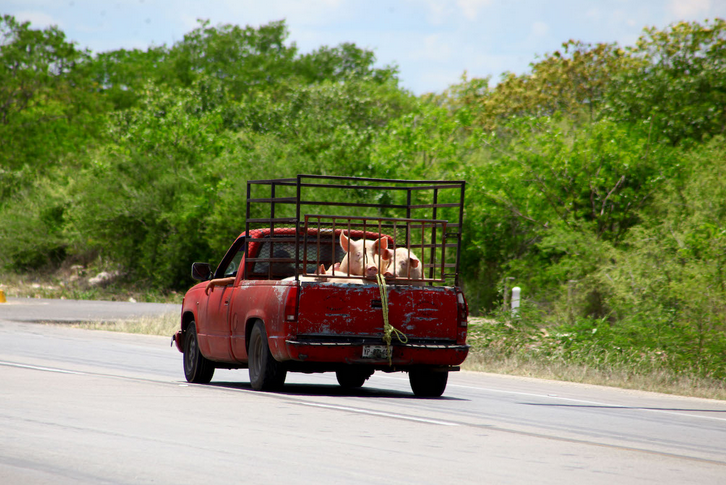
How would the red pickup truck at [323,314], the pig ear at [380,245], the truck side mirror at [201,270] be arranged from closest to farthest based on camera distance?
the red pickup truck at [323,314]
the pig ear at [380,245]
the truck side mirror at [201,270]

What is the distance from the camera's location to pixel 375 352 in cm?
1140

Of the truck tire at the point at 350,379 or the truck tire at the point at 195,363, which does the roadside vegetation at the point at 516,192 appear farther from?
the truck tire at the point at 195,363

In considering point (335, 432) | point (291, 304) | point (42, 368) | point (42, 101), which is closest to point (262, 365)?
point (291, 304)

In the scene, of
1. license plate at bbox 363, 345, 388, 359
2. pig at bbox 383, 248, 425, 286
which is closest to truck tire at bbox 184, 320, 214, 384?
license plate at bbox 363, 345, 388, 359

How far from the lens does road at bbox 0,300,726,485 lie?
6.83 meters

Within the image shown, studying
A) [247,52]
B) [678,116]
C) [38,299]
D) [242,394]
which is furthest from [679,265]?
[247,52]

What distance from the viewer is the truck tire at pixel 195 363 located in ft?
43.9

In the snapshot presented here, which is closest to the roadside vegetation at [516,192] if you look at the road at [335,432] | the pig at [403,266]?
the road at [335,432]

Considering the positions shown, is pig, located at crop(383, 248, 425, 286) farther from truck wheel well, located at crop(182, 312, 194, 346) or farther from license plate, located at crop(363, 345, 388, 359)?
truck wheel well, located at crop(182, 312, 194, 346)

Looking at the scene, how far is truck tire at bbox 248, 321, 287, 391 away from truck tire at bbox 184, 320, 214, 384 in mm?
1418

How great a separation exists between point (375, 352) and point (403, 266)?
3.82ft

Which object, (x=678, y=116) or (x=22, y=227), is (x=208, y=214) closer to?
(x=22, y=227)

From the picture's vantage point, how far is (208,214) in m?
41.7

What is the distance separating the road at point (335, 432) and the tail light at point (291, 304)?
0.88 m
